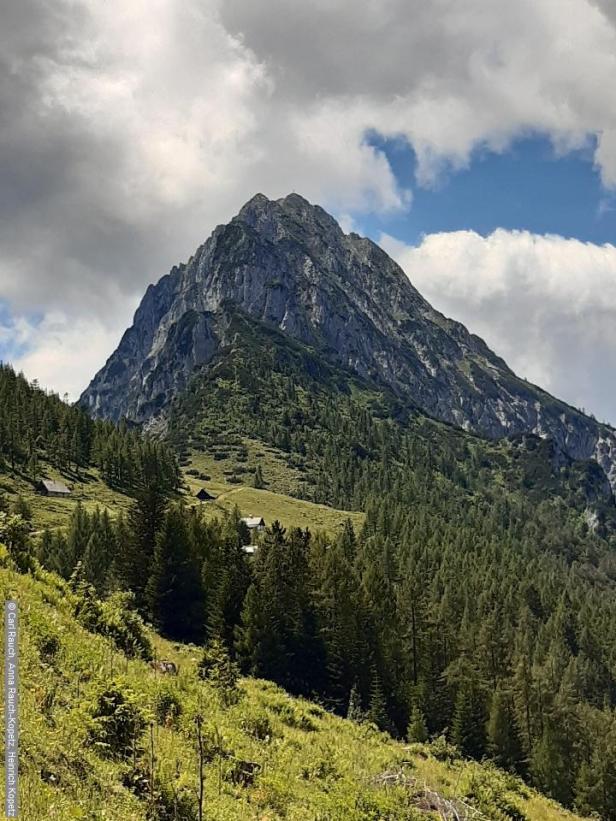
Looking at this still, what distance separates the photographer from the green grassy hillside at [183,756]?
13.1m

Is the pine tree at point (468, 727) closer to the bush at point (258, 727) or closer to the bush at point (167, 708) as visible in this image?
the bush at point (258, 727)

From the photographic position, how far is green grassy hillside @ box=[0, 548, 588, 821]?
13086 millimetres

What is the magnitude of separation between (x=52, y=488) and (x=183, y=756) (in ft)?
488

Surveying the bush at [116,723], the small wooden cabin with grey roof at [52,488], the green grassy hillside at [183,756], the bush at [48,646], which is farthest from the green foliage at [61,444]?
the bush at [116,723]

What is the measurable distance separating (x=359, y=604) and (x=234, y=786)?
Answer: 55.2 meters

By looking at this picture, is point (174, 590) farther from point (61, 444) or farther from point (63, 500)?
point (61, 444)

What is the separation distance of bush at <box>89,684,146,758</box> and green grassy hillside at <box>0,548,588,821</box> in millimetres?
108

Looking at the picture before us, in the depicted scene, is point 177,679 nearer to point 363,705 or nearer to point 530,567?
point 363,705

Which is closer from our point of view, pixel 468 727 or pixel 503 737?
pixel 468 727

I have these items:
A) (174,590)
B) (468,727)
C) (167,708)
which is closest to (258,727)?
(167,708)

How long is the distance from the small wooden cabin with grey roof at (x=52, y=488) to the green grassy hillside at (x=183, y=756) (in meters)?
134

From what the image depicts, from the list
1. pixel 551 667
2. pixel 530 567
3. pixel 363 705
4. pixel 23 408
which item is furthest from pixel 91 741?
pixel 530 567

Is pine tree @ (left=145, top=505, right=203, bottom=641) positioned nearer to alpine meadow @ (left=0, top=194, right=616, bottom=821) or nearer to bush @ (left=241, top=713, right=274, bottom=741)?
alpine meadow @ (left=0, top=194, right=616, bottom=821)

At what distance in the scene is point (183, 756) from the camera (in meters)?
17.2
